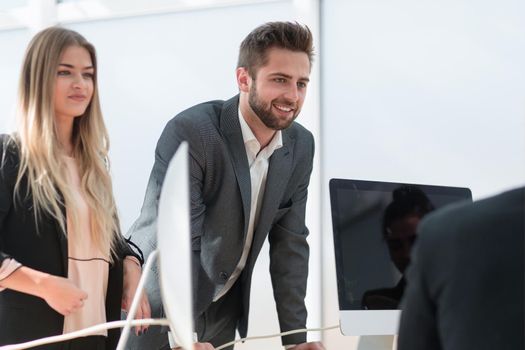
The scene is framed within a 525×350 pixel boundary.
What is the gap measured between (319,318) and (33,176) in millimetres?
2190

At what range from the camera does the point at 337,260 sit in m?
2.43

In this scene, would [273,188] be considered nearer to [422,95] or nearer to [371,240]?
[371,240]

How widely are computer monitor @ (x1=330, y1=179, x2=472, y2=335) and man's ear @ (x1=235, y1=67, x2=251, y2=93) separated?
0.60m

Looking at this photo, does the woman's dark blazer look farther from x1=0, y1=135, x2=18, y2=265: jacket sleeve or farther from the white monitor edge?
the white monitor edge

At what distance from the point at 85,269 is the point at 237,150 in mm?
710

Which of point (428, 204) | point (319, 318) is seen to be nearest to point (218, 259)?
point (428, 204)

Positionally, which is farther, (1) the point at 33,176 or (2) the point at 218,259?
(2) the point at 218,259

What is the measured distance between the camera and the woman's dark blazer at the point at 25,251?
2.12 metres

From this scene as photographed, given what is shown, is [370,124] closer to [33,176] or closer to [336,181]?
[336,181]

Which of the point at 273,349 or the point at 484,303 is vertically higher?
the point at 484,303

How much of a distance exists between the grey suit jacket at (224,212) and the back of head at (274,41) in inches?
8.4

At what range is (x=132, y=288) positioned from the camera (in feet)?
7.69

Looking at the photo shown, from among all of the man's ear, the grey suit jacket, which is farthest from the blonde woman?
the man's ear

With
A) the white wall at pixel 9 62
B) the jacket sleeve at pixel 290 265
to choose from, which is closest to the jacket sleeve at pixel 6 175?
the jacket sleeve at pixel 290 265
